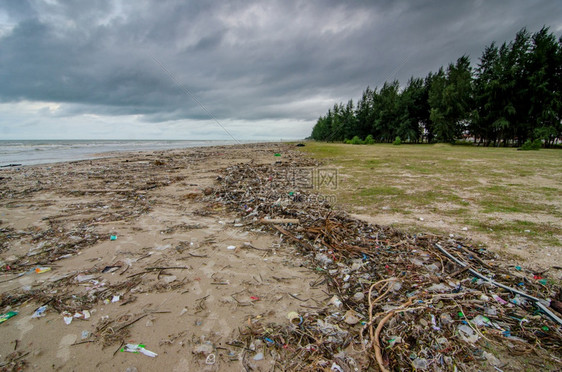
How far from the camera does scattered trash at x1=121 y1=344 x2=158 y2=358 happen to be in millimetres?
1948

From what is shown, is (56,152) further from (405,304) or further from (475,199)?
(475,199)

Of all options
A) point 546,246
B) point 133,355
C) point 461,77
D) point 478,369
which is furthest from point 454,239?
point 461,77

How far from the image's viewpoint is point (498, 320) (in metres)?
2.17

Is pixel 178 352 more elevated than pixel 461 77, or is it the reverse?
pixel 461 77

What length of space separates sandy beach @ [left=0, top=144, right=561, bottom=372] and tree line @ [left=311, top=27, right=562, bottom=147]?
110 ft

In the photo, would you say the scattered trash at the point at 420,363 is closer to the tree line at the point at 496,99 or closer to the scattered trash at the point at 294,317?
the scattered trash at the point at 294,317

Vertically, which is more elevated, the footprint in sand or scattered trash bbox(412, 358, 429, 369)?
the footprint in sand

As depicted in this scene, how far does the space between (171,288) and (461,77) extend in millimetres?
42190

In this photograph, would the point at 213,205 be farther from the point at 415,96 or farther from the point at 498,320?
the point at 415,96

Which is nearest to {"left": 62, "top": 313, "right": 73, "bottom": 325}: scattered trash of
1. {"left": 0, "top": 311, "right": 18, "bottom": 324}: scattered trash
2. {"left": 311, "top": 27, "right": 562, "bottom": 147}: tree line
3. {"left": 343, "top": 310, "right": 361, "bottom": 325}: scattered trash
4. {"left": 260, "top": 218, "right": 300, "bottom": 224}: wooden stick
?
{"left": 0, "top": 311, "right": 18, "bottom": 324}: scattered trash

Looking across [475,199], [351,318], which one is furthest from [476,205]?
[351,318]

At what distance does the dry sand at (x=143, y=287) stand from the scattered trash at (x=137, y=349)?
3 centimetres

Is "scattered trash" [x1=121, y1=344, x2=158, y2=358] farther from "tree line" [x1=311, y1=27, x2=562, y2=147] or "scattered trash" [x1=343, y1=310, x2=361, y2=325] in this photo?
"tree line" [x1=311, y1=27, x2=562, y2=147]

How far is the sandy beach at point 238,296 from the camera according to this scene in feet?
6.29
